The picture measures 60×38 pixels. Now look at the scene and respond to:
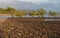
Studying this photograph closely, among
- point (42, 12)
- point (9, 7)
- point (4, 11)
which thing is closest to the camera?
point (42, 12)

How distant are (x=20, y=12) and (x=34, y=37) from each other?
17.9m

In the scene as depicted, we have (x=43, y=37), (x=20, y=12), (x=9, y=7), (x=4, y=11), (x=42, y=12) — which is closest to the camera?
(x=43, y=37)

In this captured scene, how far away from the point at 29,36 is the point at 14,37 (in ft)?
1.24

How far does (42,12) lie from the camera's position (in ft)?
68.3

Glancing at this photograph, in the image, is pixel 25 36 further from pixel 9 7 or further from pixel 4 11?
pixel 4 11

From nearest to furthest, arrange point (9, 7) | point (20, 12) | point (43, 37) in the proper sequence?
1. point (43, 37)
2. point (20, 12)
3. point (9, 7)

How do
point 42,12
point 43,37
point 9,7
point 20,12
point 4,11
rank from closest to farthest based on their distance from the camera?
1. point 43,37
2. point 42,12
3. point 20,12
4. point 9,7
5. point 4,11

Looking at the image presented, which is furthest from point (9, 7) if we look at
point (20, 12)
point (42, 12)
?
point (42, 12)

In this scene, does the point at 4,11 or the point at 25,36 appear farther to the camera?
the point at 4,11

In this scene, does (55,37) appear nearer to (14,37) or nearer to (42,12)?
(14,37)

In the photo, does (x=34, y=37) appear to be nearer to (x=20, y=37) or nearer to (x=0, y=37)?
(x=20, y=37)

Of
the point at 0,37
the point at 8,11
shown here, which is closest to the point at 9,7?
the point at 8,11

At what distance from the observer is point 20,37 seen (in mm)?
4930

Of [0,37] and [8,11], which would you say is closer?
[0,37]
